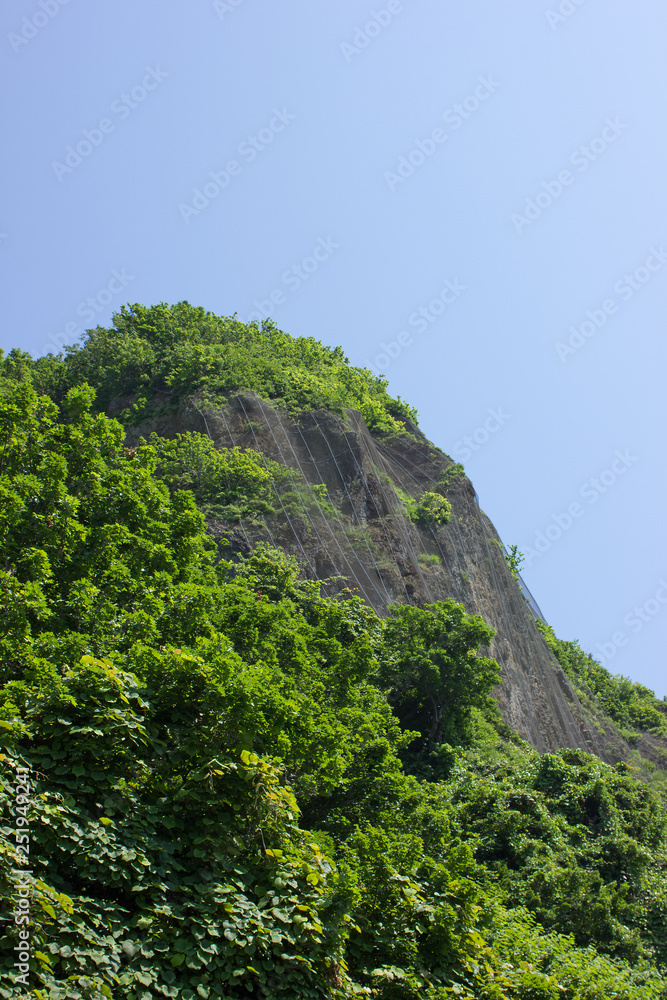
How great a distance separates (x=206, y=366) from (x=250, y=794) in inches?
1026

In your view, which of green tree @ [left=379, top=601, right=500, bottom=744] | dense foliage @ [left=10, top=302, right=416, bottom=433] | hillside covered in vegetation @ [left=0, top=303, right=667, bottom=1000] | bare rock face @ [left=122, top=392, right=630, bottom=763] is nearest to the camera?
hillside covered in vegetation @ [left=0, top=303, right=667, bottom=1000]

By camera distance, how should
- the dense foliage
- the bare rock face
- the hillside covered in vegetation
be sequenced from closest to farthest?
the hillside covered in vegetation
the bare rock face
the dense foliage

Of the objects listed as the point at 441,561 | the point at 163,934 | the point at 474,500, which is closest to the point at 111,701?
the point at 163,934

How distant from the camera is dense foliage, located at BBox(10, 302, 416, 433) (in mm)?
33031

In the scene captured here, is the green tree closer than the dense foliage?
Yes

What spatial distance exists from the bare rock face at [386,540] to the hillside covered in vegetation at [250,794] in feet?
14.4

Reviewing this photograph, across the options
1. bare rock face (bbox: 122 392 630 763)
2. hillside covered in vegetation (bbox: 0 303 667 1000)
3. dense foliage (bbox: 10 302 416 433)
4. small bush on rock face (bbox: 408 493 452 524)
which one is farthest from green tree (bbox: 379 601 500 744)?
dense foliage (bbox: 10 302 416 433)

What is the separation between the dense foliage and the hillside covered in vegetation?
11.2 meters

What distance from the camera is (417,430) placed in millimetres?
41938

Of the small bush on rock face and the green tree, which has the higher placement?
the small bush on rock face

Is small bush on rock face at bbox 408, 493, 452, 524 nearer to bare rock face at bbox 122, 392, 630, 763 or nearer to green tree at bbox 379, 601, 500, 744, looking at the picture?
bare rock face at bbox 122, 392, 630, 763

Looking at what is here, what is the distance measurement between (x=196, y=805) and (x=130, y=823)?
718 mm

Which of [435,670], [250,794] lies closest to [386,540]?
[435,670]

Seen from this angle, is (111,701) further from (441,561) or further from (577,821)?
(441,561)
